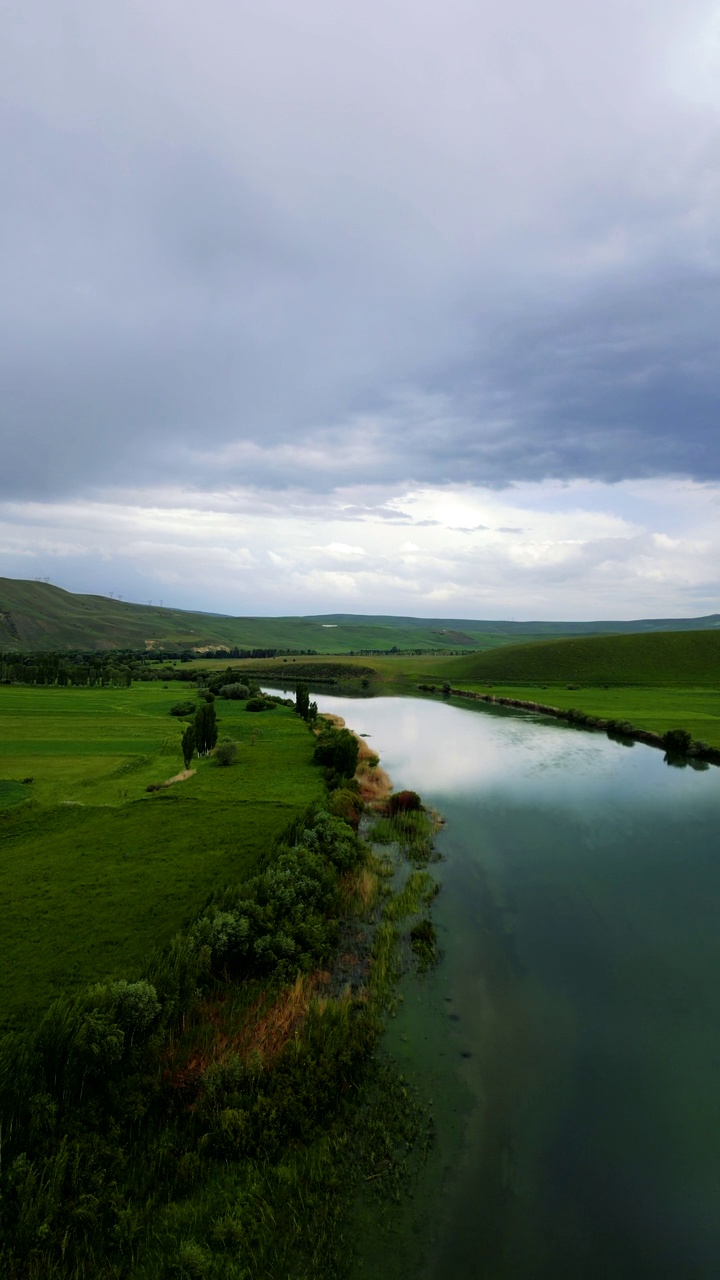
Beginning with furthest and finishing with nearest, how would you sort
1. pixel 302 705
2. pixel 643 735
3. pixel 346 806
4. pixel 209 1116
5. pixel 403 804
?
pixel 302 705, pixel 643 735, pixel 403 804, pixel 346 806, pixel 209 1116

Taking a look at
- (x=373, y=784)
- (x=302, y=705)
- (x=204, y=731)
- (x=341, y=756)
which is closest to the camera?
(x=373, y=784)

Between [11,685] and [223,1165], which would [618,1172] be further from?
[11,685]

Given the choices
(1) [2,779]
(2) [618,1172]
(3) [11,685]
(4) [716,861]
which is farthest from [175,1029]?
(3) [11,685]

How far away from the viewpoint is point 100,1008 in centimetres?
1512

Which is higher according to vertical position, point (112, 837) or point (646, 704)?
point (646, 704)

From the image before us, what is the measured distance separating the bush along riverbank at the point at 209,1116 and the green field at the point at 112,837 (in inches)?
114

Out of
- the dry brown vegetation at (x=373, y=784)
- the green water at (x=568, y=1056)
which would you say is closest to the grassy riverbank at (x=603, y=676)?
the dry brown vegetation at (x=373, y=784)

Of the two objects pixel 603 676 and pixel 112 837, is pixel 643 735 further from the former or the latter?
pixel 603 676

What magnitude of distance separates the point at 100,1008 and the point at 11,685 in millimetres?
117134

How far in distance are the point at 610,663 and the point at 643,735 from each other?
68881 millimetres

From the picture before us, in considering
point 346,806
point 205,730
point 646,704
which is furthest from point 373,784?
point 646,704

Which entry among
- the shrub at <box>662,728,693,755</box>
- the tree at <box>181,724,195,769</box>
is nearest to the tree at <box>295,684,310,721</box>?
the tree at <box>181,724,195,769</box>

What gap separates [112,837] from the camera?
3061 cm

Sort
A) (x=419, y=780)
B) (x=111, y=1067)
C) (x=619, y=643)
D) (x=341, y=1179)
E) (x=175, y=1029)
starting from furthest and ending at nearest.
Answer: (x=619, y=643)
(x=419, y=780)
(x=175, y=1029)
(x=111, y=1067)
(x=341, y=1179)
